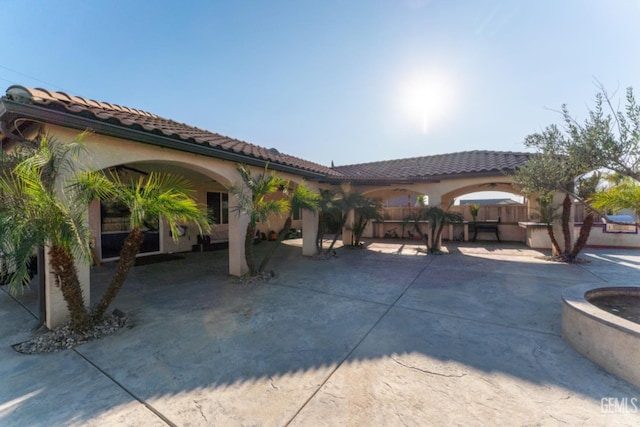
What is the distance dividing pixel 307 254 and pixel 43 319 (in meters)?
7.09

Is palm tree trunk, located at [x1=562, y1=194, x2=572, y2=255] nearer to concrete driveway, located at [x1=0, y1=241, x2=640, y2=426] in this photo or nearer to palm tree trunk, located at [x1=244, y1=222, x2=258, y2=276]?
concrete driveway, located at [x1=0, y1=241, x2=640, y2=426]

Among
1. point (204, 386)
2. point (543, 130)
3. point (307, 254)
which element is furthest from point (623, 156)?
point (307, 254)

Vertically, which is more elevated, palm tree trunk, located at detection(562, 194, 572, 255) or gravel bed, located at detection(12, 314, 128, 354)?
palm tree trunk, located at detection(562, 194, 572, 255)

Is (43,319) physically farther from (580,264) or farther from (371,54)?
(580,264)

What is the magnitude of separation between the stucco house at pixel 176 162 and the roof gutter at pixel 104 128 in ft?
0.03

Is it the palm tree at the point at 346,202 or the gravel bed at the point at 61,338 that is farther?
the palm tree at the point at 346,202

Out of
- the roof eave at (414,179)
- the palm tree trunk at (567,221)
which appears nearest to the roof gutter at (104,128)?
the roof eave at (414,179)

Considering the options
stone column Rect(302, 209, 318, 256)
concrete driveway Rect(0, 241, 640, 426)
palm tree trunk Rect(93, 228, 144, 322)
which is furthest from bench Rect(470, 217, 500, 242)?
palm tree trunk Rect(93, 228, 144, 322)

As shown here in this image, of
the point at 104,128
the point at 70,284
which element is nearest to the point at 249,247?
the point at 70,284

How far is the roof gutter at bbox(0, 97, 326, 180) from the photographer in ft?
10.9

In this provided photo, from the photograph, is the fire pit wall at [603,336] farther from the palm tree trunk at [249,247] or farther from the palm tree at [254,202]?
the palm tree trunk at [249,247]

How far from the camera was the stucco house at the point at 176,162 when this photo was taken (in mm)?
3812

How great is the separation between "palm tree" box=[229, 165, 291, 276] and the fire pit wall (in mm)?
5327

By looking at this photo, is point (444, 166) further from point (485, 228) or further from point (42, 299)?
point (42, 299)
